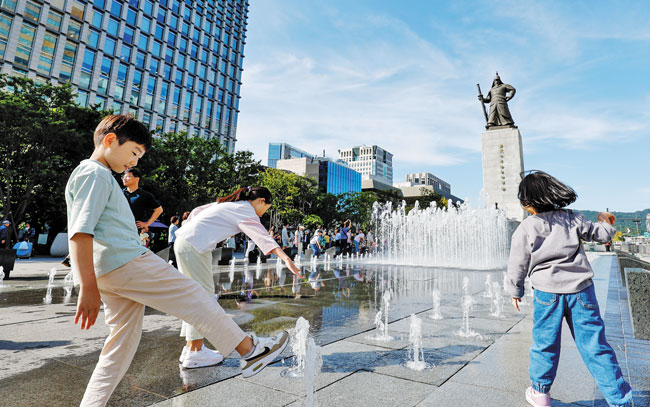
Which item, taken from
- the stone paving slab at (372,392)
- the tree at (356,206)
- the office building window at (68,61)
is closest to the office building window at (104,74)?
the office building window at (68,61)

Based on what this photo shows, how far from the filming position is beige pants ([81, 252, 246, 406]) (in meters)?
1.76

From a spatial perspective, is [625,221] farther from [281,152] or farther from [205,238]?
[281,152]

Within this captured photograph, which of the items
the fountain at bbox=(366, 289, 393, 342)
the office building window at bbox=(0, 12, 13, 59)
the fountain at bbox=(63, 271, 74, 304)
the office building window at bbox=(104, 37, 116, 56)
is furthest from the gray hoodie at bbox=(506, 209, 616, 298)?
the office building window at bbox=(104, 37, 116, 56)

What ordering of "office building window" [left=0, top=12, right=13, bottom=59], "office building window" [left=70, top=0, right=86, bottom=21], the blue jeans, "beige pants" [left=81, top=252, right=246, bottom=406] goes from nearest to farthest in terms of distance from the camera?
"beige pants" [left=81, top=252, right=246, bottom=406] → the blue jeans → "office building window" [left=0, top=12, right=13, bottom=59] → "office building window" [left=70, top=0, right=86, bottom=21]

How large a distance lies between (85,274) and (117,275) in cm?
17

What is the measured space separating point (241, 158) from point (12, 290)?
2314 centimetres

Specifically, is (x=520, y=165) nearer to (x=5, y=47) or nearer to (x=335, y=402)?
(x=335, y=402)

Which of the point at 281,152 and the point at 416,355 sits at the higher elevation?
the point at 281,152

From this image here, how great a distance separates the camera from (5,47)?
31172 millimetres

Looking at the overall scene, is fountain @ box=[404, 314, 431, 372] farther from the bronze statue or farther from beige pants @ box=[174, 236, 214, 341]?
the bronze statue

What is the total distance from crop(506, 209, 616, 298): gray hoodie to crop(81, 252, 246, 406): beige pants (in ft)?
6.36

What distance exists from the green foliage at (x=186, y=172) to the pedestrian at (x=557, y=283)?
2375cm

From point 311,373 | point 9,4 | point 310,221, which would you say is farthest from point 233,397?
point 9,4

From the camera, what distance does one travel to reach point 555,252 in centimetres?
229
